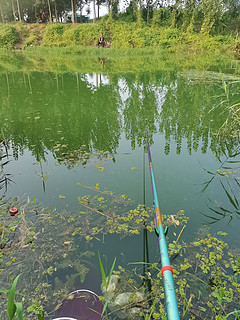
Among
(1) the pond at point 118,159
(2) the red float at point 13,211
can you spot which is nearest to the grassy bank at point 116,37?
(1) the pond at point 118,159

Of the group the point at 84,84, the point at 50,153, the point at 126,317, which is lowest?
the point at 126,317

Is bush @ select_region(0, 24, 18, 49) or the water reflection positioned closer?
the water reflection

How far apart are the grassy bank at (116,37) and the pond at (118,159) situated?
19721 mm

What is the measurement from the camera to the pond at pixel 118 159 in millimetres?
3354

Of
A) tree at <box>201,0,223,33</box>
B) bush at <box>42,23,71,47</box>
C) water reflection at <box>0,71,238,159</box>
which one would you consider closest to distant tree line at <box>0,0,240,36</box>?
tree at <box>201,0,223,33</box>

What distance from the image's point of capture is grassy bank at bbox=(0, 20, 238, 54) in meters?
25.9

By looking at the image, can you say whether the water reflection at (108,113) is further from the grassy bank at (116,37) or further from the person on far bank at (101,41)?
the person on far bank at (101,41)

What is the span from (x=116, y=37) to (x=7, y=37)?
16.6 meters

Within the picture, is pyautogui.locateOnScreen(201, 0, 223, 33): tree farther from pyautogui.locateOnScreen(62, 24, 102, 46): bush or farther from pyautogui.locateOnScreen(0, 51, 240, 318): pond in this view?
pyautogui.locateOnScreen(0, 51, 240, 318): pond

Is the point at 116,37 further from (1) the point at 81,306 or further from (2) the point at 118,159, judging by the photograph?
(1) the point at 81,306

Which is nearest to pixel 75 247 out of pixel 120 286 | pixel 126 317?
pixel 120 286

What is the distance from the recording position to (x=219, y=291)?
2445 mm

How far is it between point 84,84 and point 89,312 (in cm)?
1169

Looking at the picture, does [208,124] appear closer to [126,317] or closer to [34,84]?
[126,317]
